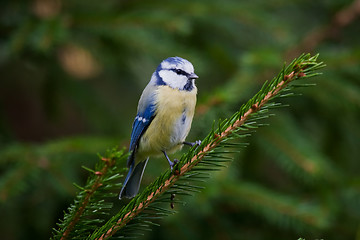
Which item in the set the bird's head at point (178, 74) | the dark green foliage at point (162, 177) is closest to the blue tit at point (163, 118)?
the bird's head at point (178, 74)

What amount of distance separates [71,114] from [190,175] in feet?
9.66

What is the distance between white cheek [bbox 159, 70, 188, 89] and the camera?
1963 mm

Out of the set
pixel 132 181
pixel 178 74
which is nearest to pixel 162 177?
pixel 132 181

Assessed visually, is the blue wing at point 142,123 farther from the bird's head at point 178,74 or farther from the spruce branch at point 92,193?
the spruce branch at point 92,193

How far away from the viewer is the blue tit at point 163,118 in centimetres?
185

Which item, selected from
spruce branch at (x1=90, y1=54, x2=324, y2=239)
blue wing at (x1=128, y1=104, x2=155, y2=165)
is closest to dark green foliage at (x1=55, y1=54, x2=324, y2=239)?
spruce branch at (x1=90, y1=54, x2=324, y2=239)

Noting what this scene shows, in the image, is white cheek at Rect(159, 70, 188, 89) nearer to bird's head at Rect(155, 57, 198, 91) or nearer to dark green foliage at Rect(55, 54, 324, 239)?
bird's head at Rect(155, 57, 198, 91)

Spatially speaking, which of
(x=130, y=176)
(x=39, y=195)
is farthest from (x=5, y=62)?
(x=130, y=176)

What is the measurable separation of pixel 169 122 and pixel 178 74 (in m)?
0.25

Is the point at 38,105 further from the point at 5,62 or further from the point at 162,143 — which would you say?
the point at 162,143

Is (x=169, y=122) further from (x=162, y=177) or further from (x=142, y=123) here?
(x=162, y=177)

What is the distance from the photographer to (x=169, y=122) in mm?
1862

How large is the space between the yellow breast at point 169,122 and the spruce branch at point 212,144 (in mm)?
635

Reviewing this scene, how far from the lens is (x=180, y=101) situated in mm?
1870
